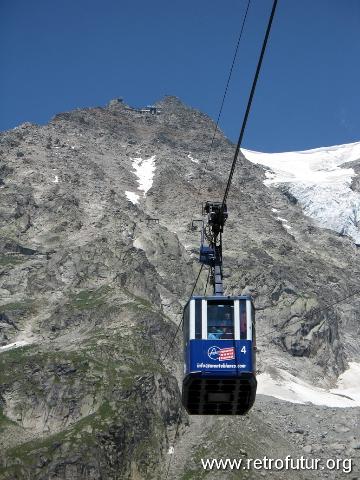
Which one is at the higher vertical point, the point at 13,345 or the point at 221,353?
the point at 221,353

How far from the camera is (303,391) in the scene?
152 meters

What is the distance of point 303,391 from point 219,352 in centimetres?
12721

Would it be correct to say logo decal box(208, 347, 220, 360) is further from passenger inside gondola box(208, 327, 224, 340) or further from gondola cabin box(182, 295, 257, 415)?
passenger inside gondola box(208, 327, 224, 340)

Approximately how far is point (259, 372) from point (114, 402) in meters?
55.4

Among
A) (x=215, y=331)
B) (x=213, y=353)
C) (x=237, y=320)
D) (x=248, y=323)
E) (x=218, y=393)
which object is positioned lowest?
(x=218, y=393)

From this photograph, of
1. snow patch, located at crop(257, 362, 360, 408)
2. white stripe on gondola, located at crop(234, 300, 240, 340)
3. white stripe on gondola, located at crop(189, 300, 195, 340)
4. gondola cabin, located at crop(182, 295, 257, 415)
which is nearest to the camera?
gondola cabin, located at crop(182, 295, 257, 415)

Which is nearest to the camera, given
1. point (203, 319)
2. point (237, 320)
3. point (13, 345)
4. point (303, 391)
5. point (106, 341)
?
point (237, 320)

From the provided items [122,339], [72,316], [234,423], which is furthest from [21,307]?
[234,423]

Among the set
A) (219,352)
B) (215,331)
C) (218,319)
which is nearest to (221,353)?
(219,352)

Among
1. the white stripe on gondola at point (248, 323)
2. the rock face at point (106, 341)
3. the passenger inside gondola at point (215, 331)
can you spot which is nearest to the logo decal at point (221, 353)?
the passenger inside gondola at point (215, 331)

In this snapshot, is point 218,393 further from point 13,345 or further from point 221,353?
point 13,345

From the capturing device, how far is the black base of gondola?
3056 cm

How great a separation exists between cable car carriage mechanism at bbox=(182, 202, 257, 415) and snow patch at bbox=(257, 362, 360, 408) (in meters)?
115

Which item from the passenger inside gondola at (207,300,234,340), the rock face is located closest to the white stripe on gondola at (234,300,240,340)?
the passenger inside gondola at (207,300,234,340)
